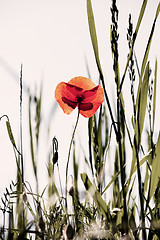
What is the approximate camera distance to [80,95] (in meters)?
0.83

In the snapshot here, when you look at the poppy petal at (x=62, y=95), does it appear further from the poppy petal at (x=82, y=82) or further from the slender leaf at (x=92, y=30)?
the slender leaf at (x=92, y=30)

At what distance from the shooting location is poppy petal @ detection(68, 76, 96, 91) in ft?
2.73

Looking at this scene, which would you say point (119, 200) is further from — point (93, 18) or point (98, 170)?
point (93, 18)

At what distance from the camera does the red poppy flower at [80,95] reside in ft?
2.65

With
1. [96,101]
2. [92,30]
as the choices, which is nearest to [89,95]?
[96,101]

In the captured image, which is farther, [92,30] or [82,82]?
[82,82]

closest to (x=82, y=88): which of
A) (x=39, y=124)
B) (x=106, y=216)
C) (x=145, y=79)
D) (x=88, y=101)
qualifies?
(x=88, y=101)

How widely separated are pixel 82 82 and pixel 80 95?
4 cm

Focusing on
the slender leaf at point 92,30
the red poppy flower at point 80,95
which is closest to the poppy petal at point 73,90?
the red poppy flower at point 80,95

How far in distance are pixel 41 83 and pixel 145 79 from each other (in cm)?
42

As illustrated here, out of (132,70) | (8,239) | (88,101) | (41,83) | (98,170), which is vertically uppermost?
(41,83)

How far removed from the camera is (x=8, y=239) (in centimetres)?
45

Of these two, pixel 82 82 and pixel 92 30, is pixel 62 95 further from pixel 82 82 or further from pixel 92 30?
pixel 92 30

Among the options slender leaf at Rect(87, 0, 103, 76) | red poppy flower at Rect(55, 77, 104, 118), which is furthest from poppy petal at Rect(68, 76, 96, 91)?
slender leaf at Rect(87, 0, 103, 76)
